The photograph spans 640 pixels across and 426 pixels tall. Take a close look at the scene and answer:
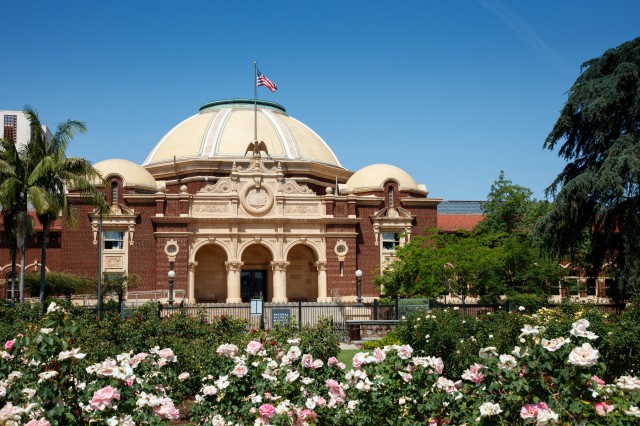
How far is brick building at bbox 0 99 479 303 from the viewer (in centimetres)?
4262

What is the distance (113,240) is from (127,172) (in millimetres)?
4954

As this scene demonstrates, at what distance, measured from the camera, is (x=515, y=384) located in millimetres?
6547

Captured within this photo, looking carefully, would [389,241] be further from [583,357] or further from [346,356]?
[583,357]

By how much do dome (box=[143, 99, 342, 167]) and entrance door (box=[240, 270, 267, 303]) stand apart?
9200 mm

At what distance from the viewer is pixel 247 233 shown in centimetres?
4325

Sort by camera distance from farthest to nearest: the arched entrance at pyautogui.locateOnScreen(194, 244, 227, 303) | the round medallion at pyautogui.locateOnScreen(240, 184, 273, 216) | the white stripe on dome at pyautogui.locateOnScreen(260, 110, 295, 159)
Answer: the white stripe on dome at pyautogui.locateOnScreen(260, 110, 295, 159) < the arched entrance at pyautogui.locateOnScreen(194, 244, 227, 303) < the round medallion at pyautogui.locateOnScreen(240, 184, 273, 216)

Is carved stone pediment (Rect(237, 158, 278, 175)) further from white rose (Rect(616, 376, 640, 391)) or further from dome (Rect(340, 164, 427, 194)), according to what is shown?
white rose (Rect(616, 376, 640, 391))

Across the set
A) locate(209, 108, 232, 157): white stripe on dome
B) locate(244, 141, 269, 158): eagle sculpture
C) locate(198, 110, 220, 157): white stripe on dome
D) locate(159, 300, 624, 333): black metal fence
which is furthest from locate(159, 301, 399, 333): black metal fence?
locate(198, 110, 220, 157): white stripe on dome

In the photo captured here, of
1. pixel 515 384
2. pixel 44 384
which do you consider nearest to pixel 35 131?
A: pixel 44 384

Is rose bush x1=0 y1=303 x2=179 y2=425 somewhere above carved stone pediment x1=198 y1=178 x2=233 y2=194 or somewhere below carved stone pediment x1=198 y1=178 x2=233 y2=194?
below

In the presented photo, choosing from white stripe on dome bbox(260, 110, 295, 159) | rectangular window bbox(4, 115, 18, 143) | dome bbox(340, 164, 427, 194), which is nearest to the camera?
dome bbox(340, 164, 427, 194)

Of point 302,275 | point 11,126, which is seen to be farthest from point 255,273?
point 11,126

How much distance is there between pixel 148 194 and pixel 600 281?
3241 centimetres

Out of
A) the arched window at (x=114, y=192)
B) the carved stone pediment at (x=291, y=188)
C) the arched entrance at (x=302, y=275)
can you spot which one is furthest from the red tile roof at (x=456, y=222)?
the arched window at (x=114, y=192)
